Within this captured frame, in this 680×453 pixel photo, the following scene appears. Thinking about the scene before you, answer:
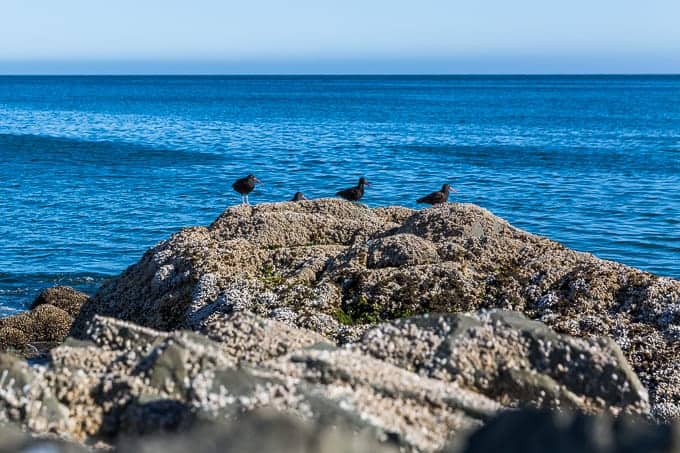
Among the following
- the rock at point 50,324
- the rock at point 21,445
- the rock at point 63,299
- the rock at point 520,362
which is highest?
the rock at point 21,445

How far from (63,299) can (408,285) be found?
15761 mm

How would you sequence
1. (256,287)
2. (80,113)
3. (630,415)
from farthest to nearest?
(80,113) → (256,287) → (630,415)

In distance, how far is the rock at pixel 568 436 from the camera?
20.5 feet

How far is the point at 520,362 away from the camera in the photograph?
10398 millimetres

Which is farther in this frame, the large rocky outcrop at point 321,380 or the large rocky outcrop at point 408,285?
the large rocky outcrop at point 408,285

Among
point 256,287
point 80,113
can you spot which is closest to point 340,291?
point 256,287

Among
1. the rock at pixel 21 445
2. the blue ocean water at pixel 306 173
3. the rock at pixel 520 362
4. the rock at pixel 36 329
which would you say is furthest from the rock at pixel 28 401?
the blue ocean water at pixel 306 173

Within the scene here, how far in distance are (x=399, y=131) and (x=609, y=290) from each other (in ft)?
301

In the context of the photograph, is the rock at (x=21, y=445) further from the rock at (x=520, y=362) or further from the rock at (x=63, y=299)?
the rock at (x=63, y=299)

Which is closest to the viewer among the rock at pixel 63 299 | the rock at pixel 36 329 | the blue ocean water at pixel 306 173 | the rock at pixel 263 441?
the rock at pixel 263 441

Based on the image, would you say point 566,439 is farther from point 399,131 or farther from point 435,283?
point 399,131

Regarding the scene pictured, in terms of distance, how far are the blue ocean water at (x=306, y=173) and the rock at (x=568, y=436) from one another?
92.2 ft

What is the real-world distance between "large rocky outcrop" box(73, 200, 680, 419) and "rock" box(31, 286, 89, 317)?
22.6ft

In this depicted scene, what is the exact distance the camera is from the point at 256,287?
56.1 ft
